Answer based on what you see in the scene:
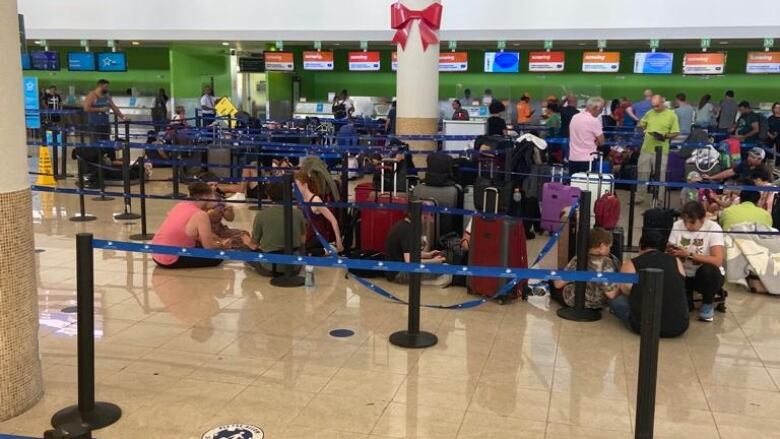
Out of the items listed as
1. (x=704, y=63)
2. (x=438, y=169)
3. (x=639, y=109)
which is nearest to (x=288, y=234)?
(x=438, y=169)

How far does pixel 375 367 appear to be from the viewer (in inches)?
217

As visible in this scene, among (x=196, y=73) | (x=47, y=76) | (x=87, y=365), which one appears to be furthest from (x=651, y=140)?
(x=47, y=76)

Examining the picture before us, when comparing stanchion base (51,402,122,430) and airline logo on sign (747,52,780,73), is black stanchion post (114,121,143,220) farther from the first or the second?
airline logo on sign (747,52,780,73)

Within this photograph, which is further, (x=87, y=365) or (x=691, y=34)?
(x=691, y=34)

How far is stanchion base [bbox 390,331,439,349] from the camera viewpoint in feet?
19.6

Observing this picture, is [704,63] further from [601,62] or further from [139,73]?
[139,73]

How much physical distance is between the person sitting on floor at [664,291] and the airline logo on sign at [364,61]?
17.0 metres

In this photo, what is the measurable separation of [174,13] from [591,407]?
19.1 meters

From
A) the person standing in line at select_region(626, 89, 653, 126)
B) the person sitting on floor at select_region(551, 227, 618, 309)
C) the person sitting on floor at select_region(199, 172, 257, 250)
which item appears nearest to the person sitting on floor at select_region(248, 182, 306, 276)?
the person sitting on floor at select_region(199, 172, 257, 250)

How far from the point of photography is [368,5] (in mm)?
19781

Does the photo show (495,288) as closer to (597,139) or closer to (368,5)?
(597,139)

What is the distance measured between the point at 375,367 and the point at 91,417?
77.9 inches

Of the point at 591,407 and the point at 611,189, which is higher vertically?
the point at 611,189

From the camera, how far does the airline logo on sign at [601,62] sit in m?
20.2
